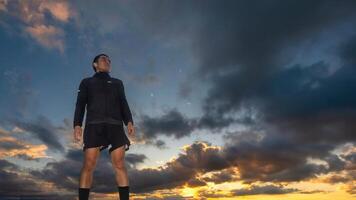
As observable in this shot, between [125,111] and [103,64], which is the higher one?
[103,64]

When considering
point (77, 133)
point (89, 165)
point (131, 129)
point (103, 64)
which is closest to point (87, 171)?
point (89, 165)

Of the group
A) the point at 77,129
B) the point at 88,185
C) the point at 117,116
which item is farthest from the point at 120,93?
the point at 88,185

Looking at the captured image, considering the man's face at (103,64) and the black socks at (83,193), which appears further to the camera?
the man's face at (103,64)

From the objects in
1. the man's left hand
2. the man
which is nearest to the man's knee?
the man

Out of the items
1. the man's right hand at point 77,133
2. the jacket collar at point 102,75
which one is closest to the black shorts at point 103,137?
the man's right hand at point 77,133

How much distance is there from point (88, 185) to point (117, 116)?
154 centimetres

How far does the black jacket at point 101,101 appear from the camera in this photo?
1064 centimetres

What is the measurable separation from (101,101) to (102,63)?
849 millimetres

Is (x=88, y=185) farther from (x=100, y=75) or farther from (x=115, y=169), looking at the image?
(x=100, y=75)

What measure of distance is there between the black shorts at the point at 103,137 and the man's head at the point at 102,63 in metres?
1.25

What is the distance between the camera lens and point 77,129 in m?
10.5

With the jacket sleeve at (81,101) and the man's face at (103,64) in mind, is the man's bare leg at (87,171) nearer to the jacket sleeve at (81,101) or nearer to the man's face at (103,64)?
the jacket sleeve at (81,101)

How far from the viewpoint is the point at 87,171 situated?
10.3 meters

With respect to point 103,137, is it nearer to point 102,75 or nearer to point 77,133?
point 77,133
